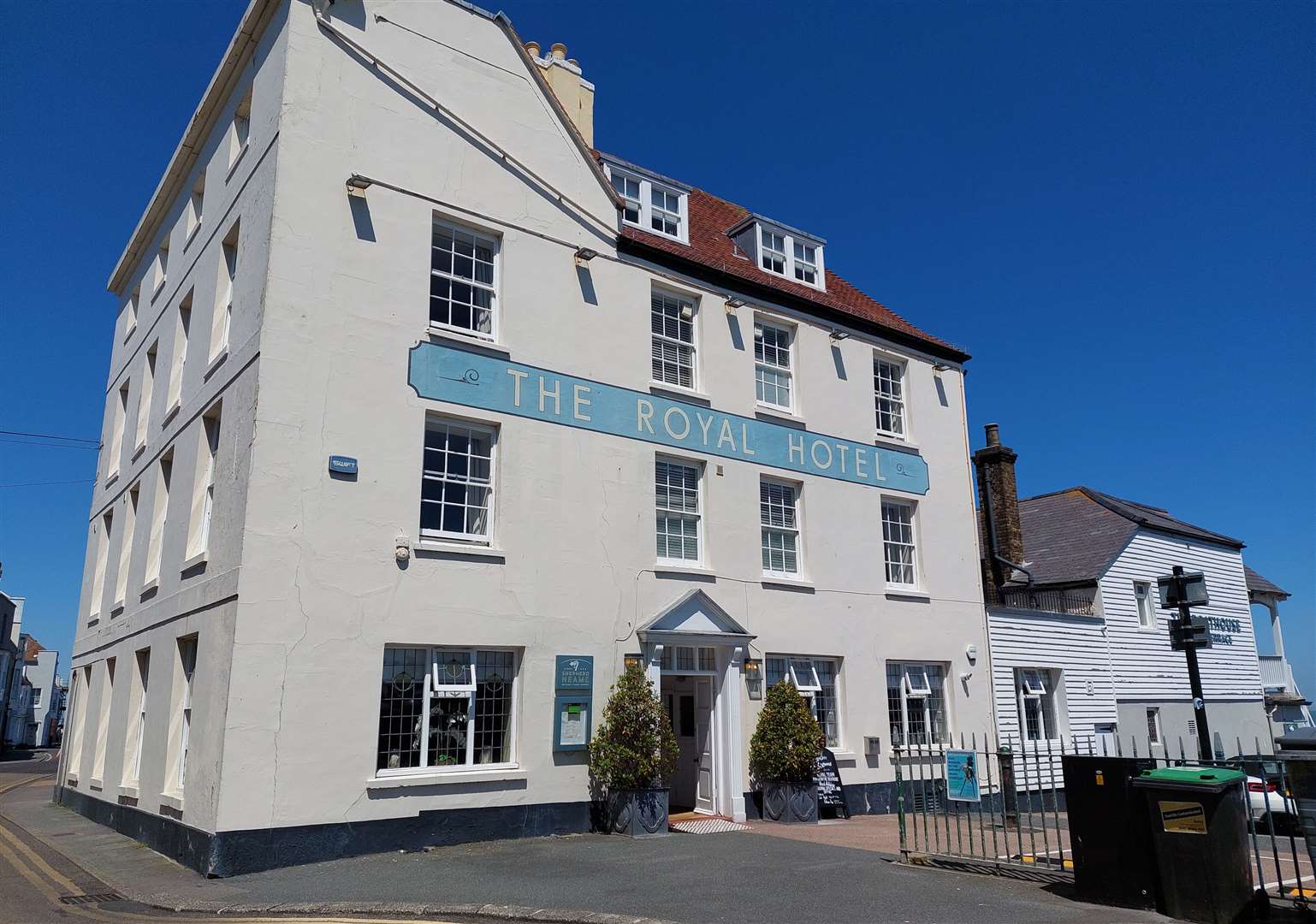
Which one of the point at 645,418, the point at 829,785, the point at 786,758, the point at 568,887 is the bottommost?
the point at 568,887

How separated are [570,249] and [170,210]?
377 inches

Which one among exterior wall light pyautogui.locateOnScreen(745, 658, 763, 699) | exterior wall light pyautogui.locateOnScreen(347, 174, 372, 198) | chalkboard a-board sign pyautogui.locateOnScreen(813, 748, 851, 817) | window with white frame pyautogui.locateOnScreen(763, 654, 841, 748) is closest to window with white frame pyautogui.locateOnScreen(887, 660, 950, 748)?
window with white frame pyautogui.locateOnScreen(763, 654, 841, 748)

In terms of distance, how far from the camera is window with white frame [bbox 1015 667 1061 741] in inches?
848

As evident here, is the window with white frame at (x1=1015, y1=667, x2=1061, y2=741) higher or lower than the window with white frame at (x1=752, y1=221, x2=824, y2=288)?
above

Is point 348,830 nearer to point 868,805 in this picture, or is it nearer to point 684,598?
point 684,598

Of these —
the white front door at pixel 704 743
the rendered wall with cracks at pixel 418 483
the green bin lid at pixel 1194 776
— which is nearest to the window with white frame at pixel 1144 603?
the rendered wall with cracks at pixel 418 483

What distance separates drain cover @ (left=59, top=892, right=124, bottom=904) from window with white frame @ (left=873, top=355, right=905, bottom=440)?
51.4 feet

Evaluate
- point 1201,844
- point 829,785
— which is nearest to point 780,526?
point 829,785

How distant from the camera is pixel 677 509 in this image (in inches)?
663

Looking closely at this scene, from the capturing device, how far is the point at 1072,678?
22.6 metres

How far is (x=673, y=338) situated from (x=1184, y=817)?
1163cm

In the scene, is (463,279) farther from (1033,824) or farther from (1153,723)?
(1153,723)

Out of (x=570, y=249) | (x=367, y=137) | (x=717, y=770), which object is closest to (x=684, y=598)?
(x=717, y=770)

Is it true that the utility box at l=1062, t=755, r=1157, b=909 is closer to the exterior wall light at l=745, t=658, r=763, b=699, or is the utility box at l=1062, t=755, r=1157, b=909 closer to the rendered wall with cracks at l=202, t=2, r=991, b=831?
the rendered wall with cracks at l=202, t=2, r=991, b=831
